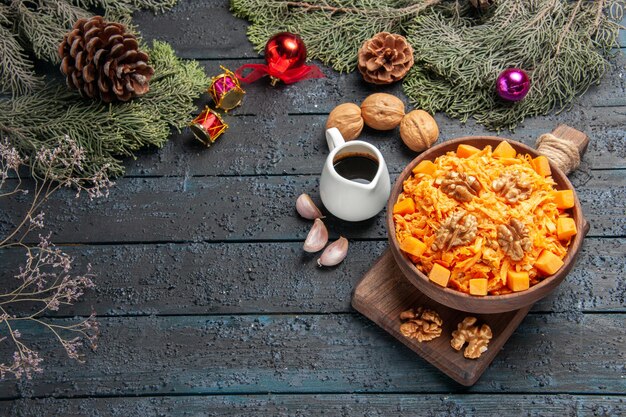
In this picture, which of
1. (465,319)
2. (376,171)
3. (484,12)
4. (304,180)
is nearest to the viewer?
(465,319)

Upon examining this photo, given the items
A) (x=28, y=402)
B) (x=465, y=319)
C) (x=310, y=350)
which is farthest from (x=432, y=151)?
(x=28, y=402)

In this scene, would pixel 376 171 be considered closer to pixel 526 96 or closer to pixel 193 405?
pixel 526 96

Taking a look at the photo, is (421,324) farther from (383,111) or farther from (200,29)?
(200,29)

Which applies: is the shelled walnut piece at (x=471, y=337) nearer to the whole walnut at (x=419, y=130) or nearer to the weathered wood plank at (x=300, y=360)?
the weathered wood plank at (x=300, y=360)

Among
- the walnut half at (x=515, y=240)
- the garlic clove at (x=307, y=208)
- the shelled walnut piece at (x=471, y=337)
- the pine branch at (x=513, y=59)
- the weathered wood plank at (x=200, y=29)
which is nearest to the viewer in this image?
the walnut half at (x=515, y=240)

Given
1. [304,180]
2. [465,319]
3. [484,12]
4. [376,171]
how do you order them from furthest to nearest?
[484,12] → [304,180] → [376,171] → [465,319]

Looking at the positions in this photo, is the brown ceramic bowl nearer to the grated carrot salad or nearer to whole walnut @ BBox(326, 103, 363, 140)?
the grated carrot salad

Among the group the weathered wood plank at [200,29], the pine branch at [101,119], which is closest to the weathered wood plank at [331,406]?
the pine branch at [101,119]
